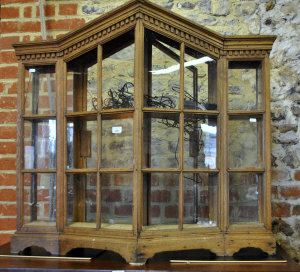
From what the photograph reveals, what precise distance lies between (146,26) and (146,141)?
18.1 inches

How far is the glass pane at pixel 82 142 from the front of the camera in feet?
5.04

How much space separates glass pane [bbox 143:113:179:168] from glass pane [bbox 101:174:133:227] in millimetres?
117

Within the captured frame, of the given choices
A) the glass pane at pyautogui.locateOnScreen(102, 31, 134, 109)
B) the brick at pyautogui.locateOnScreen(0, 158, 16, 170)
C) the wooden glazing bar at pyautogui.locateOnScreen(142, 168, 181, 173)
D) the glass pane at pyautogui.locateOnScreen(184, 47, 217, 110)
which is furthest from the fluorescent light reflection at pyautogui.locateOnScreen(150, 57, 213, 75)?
the brick at pyautogui.locateOnScreen(0, 158, 16, 170)

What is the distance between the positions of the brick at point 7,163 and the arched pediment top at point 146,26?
0.74 metres

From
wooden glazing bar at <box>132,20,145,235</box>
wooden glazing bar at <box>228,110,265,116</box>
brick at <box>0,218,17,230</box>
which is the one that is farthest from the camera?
brick at <box>0,218,17,230</box>

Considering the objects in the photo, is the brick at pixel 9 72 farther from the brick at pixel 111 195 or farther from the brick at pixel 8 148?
the brick at pixel 111 195

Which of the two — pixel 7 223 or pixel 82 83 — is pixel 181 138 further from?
pixel 7 223

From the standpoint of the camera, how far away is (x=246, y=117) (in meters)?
1.54

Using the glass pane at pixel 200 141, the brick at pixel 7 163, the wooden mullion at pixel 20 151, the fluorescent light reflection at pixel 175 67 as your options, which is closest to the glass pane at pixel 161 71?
the fluorescent light reflection at pixel 175 67

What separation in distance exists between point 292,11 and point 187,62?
922 mm

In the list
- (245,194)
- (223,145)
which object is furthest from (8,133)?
(245,194)

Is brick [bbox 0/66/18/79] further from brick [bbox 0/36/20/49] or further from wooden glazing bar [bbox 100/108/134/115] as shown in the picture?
wooden glazing bar [bbox 100/108/134/115]

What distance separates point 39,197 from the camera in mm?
1578

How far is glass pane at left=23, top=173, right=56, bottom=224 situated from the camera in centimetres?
157
